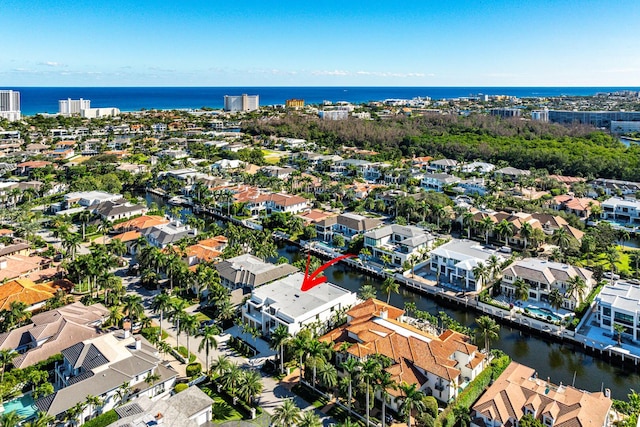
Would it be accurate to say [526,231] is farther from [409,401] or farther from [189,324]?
[189,324]

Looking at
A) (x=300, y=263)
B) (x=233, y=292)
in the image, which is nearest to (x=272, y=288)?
(x=233, y=292)

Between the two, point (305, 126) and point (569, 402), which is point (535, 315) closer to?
point (569, 402)

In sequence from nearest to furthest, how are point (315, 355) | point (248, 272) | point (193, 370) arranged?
point (315, 355), point (193, 370), point (248, 272)

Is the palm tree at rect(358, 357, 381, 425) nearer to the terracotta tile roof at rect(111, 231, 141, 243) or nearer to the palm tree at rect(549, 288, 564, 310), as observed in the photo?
the palm tree at rect(549, 288, 564, 310)

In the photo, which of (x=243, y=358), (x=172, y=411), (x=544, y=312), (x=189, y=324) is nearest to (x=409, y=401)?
(x=172, y=411)

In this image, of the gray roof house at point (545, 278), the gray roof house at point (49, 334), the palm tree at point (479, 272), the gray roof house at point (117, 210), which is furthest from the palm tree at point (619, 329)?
the gray roof house at point (117, 210)

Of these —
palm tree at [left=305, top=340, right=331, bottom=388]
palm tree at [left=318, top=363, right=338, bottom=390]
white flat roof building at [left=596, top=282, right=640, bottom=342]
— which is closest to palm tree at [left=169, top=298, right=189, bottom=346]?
palm tree at [left=305, top=340, right=331, bottom=388]
